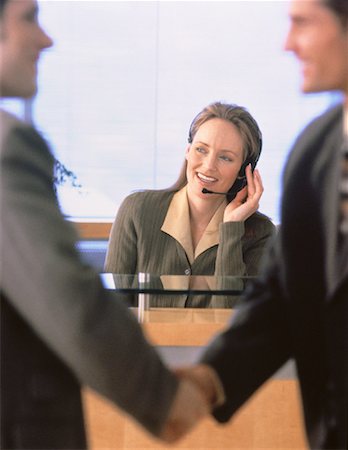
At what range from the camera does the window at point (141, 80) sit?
25.9 feet

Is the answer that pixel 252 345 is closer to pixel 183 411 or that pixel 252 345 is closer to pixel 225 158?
pixel 183 411

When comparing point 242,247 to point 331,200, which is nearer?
point 331,200

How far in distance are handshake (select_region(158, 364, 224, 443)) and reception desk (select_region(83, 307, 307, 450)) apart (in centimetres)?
118

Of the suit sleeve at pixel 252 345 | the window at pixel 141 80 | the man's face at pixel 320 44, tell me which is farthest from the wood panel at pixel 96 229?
the man's face at pixel 320 44

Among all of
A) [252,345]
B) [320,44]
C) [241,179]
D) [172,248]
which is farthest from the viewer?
[241,179]

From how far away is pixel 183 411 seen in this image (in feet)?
6.05

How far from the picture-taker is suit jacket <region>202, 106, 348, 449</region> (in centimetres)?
182

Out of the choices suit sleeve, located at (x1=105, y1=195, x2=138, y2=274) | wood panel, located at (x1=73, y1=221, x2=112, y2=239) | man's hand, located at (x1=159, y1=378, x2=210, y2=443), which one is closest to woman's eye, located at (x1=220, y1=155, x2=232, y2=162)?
suit sleeve, located at (x1=105, y1=195, x2=138, y2=274)

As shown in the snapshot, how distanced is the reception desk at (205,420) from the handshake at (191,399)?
46.6 inches

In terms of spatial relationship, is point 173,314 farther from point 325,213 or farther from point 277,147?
point 277,147

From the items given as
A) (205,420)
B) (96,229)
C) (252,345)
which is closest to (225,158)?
(205,420)

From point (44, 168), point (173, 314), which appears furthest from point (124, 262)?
point (44, 168)

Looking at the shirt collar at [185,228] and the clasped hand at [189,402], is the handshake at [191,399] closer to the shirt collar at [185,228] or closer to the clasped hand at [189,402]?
the clasped hand at [189,402]

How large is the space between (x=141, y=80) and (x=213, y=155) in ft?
12.0
